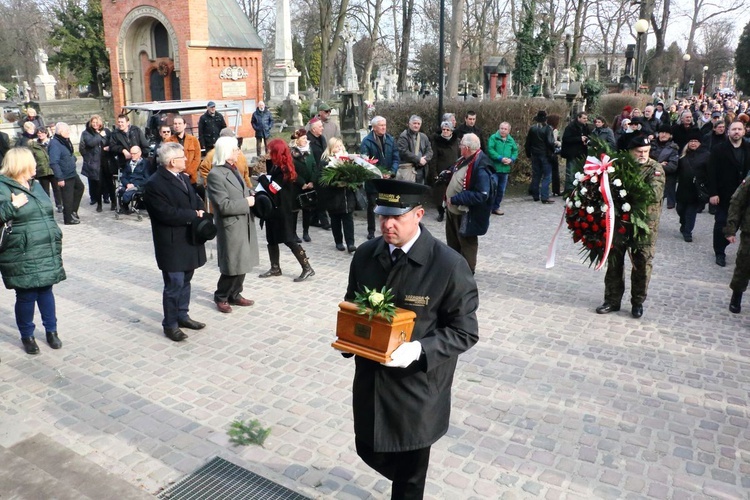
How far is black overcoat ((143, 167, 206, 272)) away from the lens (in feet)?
20.3

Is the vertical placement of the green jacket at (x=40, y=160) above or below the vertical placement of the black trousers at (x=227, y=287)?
above

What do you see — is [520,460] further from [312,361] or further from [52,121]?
[52,121]

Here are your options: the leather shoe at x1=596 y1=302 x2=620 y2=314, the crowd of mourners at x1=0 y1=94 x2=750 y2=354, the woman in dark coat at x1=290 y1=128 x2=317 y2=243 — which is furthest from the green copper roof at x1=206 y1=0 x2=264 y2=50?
the leather shoe at x1=596 y1=302 x2=620 y2=314

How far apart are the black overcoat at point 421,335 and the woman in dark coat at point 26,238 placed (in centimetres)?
418

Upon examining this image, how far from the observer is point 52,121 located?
30609mm

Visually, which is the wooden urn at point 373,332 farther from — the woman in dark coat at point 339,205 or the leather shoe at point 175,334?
the woman in dark coat at point 339,205

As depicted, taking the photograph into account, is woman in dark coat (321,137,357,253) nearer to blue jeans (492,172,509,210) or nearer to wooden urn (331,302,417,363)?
blue jeans (492,172,509,210)

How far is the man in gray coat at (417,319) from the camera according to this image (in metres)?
3.08

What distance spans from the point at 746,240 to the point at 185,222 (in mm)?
6340

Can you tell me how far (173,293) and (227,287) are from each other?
98 cm

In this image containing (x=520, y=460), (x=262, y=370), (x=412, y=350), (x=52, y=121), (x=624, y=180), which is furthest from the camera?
(x=52, y=121)

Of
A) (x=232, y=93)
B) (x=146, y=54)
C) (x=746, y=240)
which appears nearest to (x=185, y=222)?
(x=746, y=240)

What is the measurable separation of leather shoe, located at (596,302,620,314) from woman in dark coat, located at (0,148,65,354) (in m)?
5.89

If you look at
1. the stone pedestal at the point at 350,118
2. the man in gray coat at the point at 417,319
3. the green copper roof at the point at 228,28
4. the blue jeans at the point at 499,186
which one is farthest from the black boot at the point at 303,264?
the green copper roof at the point at 228,28
